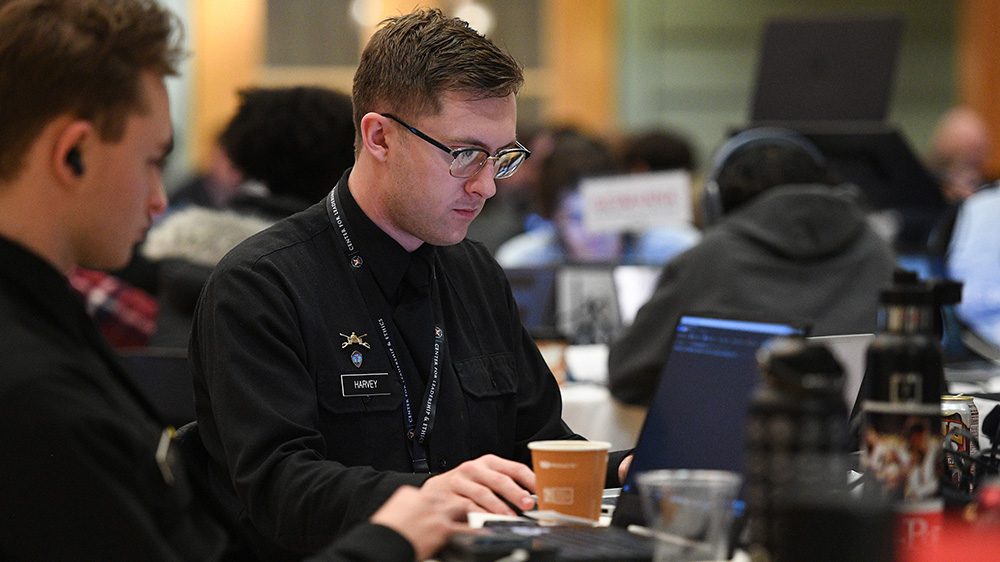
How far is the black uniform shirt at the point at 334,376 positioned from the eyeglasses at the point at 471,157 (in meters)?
0.15

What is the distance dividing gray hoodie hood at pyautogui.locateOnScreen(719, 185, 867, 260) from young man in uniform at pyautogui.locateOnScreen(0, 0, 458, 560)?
223cm

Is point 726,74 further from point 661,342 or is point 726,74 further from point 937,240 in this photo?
point 661,342

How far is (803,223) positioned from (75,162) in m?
2.45

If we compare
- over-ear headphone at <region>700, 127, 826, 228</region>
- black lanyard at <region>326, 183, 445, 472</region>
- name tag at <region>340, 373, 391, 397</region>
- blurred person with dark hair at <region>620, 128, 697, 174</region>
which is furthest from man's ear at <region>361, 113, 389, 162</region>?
blurred person with dark hair at <region>620, 128, 697, 174</region>

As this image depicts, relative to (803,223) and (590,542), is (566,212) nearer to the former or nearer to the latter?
(803,223)

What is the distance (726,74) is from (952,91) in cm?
Answer: 168

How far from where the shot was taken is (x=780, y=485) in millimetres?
1077

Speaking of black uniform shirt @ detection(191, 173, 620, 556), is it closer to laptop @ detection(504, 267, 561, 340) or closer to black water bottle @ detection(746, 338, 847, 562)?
black water bottle @ detection(746, 338, 847, 562)

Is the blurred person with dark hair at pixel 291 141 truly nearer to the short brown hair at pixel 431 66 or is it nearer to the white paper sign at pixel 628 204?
the short brown hair at pixel 431 66

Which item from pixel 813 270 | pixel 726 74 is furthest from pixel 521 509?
pixel 726 74

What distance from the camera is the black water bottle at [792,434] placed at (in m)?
1.07

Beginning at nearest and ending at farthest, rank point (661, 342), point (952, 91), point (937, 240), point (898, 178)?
point (661, 342), point (937, 240), point (898, 178), point (952, 91)

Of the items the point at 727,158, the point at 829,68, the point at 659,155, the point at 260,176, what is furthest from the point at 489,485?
the point at 659,155

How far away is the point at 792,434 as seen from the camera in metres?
1.07
